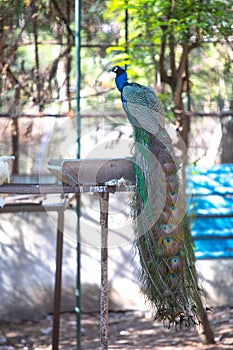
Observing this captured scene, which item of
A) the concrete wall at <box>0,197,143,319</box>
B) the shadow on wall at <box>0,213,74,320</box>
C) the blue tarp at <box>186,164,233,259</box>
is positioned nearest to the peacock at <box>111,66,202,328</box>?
the blue tarp at <box>186,164,233,259</box>

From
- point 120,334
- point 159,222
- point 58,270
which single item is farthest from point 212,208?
point 159,222

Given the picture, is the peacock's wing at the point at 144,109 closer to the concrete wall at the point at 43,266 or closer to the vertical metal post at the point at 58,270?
the vertical metal post at the point at 58,270

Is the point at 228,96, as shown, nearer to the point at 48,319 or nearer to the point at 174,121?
the point at 174,121

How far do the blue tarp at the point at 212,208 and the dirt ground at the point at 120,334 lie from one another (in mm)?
544

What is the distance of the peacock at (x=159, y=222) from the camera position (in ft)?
11.8

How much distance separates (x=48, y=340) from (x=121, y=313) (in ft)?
2.84

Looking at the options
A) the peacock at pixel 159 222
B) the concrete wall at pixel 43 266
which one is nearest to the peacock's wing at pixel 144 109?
the peacock at pixel 159 222

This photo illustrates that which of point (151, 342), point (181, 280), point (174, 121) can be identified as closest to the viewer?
point (181, 280)

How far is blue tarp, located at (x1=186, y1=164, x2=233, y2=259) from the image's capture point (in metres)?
5.89

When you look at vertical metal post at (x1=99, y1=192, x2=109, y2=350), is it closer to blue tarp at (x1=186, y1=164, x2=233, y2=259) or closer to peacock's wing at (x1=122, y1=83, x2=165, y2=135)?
peacock's wing at (x1=122, y1=83, x2=165, y2=135)

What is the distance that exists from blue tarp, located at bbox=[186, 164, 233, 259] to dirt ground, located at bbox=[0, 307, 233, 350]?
54 centimetres

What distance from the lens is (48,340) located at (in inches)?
210

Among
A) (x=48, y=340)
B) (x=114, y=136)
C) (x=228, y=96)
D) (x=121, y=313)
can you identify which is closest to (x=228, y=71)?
(x=228, y=96)

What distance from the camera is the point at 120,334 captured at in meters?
5.45
